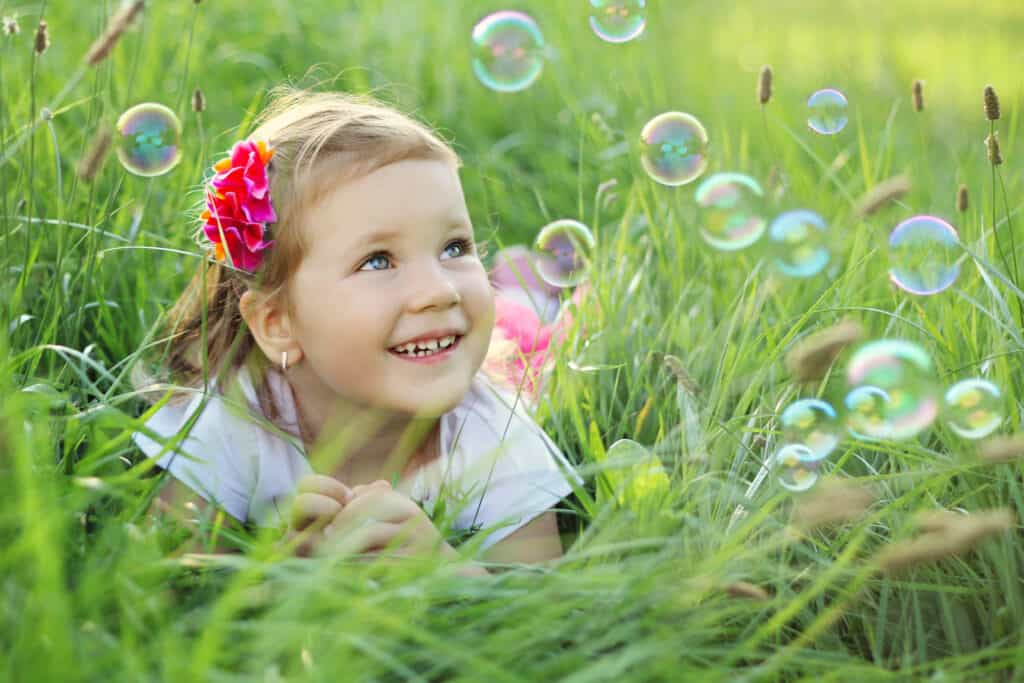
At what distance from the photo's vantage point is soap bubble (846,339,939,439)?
1.94 m

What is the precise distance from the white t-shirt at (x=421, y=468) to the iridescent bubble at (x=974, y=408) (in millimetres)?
684

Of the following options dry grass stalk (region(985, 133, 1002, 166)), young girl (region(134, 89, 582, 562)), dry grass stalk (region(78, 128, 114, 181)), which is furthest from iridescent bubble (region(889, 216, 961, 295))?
dry grass stalk (region(78, 128, 114, 181))

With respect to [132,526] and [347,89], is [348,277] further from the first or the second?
[347,89]

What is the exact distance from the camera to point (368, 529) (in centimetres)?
200

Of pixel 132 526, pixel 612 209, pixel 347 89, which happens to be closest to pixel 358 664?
pixel 132 526

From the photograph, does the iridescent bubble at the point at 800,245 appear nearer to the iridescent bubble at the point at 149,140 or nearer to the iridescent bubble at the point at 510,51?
the iridescent bubble at the point at 510,51

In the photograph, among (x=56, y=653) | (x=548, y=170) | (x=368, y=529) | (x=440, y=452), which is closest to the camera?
(x=56, y=653)

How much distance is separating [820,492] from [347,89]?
3.04m

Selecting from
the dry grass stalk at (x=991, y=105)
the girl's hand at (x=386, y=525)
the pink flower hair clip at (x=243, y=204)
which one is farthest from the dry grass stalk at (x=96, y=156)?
the dry grass stalk at (x=991, y=105)

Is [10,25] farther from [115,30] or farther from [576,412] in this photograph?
[576,412]

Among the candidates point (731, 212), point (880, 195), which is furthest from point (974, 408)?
point (731, 212)

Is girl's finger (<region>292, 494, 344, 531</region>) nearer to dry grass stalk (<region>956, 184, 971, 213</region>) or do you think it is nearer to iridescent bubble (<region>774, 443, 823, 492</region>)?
iridescent bubble (<region>774, 443, 823, 492</region>)

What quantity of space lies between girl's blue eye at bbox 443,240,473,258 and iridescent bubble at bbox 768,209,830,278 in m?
0.59

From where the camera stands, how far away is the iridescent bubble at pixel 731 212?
101 inches
